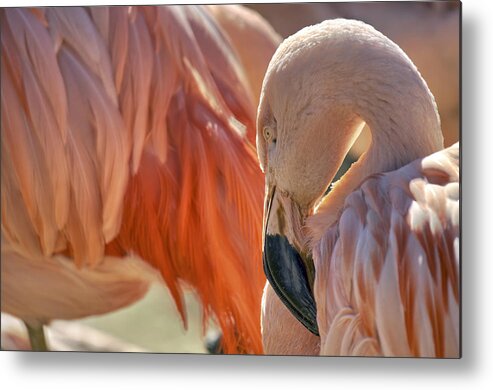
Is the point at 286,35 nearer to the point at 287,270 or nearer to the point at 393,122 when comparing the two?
the point at 393,122

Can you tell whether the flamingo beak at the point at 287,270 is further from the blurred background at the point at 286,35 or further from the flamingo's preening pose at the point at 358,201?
the blurred background at the point at 286,35

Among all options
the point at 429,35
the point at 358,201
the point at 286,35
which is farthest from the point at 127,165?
the point at 429,35

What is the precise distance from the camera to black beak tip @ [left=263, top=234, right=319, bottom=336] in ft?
6.97

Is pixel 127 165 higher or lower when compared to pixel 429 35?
lower

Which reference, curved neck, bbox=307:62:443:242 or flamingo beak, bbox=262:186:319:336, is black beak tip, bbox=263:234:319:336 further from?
curved neck, bbox=307:62:443:242

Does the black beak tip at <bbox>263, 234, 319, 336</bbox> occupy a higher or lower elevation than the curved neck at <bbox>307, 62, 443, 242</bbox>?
lower

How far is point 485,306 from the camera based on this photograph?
2.19m

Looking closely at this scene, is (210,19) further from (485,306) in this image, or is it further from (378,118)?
(485,306)

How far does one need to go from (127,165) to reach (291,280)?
0.50 meters

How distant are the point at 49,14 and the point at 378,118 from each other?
83cm

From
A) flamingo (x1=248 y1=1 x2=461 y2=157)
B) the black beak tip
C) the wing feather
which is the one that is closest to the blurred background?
flamingo (x1=248 y1=1 x2=461 y2=157)

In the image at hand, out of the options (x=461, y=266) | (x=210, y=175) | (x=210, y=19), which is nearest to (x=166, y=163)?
(x=210, y=175)

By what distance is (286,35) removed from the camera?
224 cm

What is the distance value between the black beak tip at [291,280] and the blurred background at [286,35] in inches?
9.8
